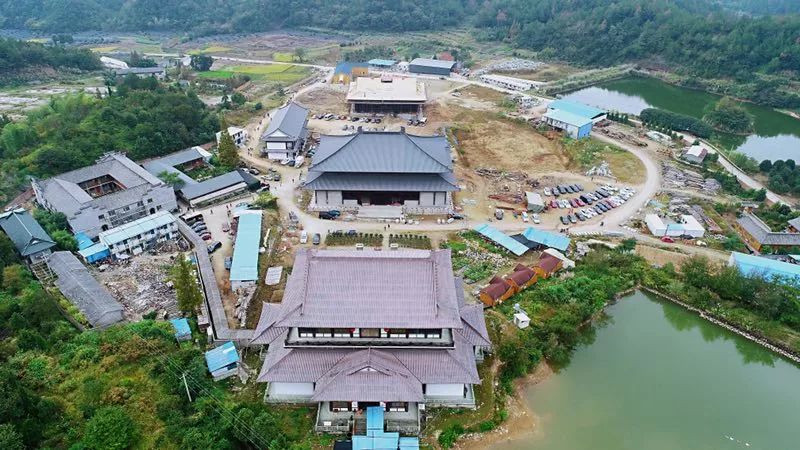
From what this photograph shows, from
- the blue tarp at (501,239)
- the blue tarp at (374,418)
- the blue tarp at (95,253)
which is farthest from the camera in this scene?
the blue tarp at (501,239)

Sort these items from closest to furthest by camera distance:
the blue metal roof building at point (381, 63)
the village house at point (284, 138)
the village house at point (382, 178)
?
the village house at point (382, 178)
the village house at point (284, 138)
the blue metal roof building at point (381, 63)

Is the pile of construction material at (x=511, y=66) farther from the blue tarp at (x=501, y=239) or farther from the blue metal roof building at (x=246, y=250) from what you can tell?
the blue metal roof building at (x=246, y=250)

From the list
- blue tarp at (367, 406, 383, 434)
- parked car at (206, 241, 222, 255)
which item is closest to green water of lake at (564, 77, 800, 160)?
blue tarp at (367, 406, 383, 434)

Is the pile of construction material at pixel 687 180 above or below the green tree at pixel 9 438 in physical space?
below

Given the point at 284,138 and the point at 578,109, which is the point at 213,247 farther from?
the point at 578,109

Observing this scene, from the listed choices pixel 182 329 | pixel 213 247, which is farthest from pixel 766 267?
pixel 213 247

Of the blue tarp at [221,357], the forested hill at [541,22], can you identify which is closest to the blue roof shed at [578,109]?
the forested hill at [541,22]

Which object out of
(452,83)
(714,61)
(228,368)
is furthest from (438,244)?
(714,61)
